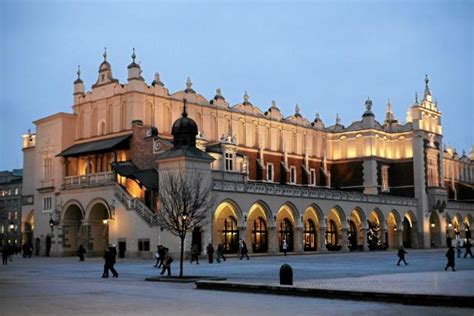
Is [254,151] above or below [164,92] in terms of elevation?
below

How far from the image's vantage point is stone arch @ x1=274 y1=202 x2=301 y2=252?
6162 cm

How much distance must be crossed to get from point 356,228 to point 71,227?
30189 millimetres

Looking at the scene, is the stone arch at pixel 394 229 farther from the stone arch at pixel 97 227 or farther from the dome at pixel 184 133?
the stone arch at pixel 97 227

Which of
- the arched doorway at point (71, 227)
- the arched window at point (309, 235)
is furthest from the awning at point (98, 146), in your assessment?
the arched window at point (309, 235)

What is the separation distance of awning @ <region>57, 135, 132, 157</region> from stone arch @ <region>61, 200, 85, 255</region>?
4.77 m

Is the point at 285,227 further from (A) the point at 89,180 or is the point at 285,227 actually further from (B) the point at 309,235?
(A) the point at 89,180

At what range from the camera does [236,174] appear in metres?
61.7

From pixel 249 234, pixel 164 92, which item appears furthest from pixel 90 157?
Answer: pixel 249 234

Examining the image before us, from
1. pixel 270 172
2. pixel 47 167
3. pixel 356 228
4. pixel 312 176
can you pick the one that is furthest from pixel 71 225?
pixel 312 176

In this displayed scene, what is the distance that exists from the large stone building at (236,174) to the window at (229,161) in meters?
0.16

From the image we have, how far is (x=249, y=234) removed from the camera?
2397 inches

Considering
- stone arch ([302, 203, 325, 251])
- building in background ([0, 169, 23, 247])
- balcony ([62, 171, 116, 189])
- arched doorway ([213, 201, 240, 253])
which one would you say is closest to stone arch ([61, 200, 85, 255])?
balcony ([62, 171, 116, 189])

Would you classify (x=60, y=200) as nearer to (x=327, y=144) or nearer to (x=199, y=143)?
(x=199, y=143)

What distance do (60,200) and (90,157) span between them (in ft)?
15.9
